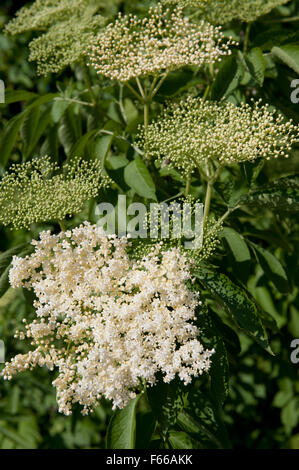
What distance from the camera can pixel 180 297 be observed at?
57.1 inches

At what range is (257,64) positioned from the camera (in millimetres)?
1986

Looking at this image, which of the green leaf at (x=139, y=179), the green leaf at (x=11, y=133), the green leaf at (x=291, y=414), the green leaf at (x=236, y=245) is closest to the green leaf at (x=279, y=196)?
the green leaf at (x=236, y=245)

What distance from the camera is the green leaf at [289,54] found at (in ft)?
6.18

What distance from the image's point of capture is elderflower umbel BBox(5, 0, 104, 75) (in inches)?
83.5

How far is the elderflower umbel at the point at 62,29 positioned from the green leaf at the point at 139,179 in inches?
20.7

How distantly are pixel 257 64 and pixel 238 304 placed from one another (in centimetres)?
104

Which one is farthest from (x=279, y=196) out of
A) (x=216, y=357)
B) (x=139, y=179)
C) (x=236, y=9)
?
(x=236, y=9)

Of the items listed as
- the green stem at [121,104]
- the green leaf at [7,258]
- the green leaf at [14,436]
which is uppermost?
the green stem at [121,104]

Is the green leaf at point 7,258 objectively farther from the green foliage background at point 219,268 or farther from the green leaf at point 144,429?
the green leaf at point 144,429

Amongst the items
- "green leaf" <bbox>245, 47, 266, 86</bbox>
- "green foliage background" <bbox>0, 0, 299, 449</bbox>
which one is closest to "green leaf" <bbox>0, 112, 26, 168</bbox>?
"green foliage background" <bbox>0, 0, 299, 449</bbox>

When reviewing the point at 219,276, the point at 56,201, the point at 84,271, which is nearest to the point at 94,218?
the point at 56,201

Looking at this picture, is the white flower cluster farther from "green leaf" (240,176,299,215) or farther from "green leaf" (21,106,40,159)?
"green leaf" (21,106,40,159)

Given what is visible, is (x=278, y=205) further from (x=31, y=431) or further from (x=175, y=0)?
(x=31, y=431)

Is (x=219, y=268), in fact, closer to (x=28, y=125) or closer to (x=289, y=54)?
(x=289, y=54)
